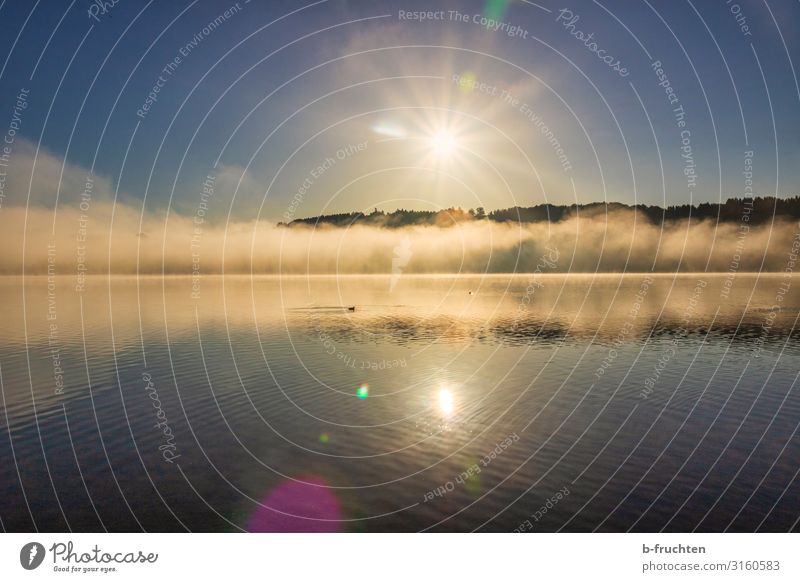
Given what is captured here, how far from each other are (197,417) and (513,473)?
26.3 metres

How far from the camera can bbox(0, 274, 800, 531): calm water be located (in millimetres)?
A: 24703

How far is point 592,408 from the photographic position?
1699 inches

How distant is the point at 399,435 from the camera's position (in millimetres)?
36406

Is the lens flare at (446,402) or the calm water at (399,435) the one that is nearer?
the calm water at (399,435)

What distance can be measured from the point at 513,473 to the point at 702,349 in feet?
196

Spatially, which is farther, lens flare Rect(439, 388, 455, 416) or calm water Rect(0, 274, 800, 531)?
lens flare Rect(439, 388, 455, 416)

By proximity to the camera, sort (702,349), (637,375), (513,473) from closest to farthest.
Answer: (513,473), (637,375), (702,349)

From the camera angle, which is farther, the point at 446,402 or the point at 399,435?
the point at 446,402

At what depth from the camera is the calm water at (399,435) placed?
24703mm
